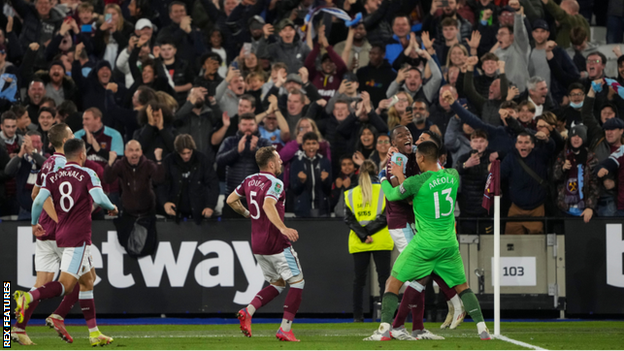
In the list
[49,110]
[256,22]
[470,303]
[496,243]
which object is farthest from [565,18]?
[49,110]

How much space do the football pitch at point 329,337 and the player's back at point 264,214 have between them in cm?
109

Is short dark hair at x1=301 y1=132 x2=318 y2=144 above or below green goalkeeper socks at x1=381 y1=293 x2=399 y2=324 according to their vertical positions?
above

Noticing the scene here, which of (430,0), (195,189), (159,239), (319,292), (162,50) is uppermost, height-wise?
(430,0)

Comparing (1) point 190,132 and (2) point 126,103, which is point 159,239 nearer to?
(1) point 190,132

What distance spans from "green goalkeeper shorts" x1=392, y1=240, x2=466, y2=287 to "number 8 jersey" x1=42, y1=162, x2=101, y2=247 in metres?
3.45

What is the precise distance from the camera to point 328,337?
32.2ft

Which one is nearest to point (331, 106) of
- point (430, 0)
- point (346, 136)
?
point (346, 136)

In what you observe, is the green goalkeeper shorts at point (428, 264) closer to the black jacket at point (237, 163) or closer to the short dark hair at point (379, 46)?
the black jacket at point (237, 163)

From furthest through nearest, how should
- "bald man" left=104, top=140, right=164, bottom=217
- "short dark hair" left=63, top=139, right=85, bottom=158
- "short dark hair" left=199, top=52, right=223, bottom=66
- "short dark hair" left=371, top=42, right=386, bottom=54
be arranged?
"short dark hair" left=371, top=42, right=386, bottom=54
"short dark hair" left=199, top=52, right=223, bottom=66
"bald man" left=104, top=140, right=164, bottom=217
"short dark hair" left=63, top=139, right=85, bottom=158

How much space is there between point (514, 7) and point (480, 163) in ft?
13.8

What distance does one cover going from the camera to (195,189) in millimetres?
13141

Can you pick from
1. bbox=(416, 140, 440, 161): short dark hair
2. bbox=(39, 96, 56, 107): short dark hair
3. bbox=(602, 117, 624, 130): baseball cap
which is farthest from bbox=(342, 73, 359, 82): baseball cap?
bbox=(416, 140, 440, 161): short dark hair

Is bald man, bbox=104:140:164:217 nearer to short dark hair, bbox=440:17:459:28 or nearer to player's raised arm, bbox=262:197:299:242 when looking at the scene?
player's raised arm, bbox=262:197:299:242

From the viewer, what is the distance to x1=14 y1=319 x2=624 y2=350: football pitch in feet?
27.9
